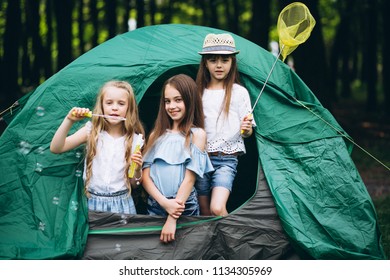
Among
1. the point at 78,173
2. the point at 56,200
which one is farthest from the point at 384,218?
the point at 56,200

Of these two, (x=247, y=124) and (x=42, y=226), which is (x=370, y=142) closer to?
(x=247, y=124)

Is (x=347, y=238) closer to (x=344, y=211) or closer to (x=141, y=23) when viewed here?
(x=344, y=211)

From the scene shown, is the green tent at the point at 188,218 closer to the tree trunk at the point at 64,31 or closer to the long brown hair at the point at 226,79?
the long brown hair at the point at 226,79

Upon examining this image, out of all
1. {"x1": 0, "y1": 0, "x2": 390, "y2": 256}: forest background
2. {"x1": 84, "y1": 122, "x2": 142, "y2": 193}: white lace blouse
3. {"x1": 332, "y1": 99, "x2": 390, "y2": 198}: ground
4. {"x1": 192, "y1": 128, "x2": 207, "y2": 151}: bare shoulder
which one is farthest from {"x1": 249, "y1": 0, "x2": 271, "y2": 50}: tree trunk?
{"x1": 84, "y1": 122, "x2": 142, "y2": 193}: white lace blouse

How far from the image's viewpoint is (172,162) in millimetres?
4445

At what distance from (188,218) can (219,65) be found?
4.17 ft

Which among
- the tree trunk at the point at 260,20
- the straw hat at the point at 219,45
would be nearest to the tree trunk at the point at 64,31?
the tree trunk at the point at 260,20

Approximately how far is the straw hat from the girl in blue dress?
1.34 ft

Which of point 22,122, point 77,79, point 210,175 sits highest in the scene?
point 77,79

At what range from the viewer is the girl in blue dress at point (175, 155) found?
14.3 ft

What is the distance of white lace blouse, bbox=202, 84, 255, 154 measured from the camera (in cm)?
478

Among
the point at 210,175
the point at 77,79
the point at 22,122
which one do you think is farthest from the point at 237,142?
the point at 22,122
